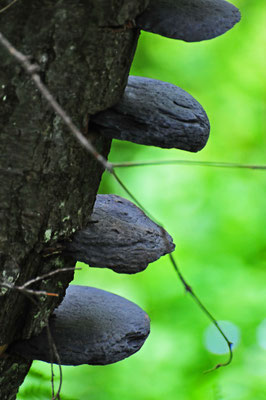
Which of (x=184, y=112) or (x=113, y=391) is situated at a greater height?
(x=184, y=112)

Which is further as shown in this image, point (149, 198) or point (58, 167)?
point (149, 198)

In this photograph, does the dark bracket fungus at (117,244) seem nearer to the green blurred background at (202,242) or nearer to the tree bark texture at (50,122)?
the tree bark texture at (50,122)

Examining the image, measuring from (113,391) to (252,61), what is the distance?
1590 millimetres

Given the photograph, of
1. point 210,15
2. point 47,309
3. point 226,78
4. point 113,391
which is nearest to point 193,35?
point 210,15

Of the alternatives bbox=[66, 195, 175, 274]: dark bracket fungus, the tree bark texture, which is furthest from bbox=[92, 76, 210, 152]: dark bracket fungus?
bbox=[66, 195, 175, 274]: dark bracket fungus

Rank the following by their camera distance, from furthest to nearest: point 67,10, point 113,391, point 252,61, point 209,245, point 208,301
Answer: point 252,61 < point 209,245 < point 208,301 < point 113,391 < point 67,10

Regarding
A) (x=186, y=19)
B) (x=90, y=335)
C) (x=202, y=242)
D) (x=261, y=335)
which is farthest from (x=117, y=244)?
(x=202, y=242)

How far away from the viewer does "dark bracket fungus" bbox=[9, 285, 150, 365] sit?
90 centimetres

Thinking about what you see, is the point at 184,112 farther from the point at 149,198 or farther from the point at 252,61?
the point at 252,61

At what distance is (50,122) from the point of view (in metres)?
0.76

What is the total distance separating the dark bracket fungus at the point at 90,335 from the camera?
897 millimetres

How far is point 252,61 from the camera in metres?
2.65

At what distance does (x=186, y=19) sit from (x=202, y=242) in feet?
5.62

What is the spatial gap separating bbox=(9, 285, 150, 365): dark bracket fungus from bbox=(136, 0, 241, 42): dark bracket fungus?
465 mm
